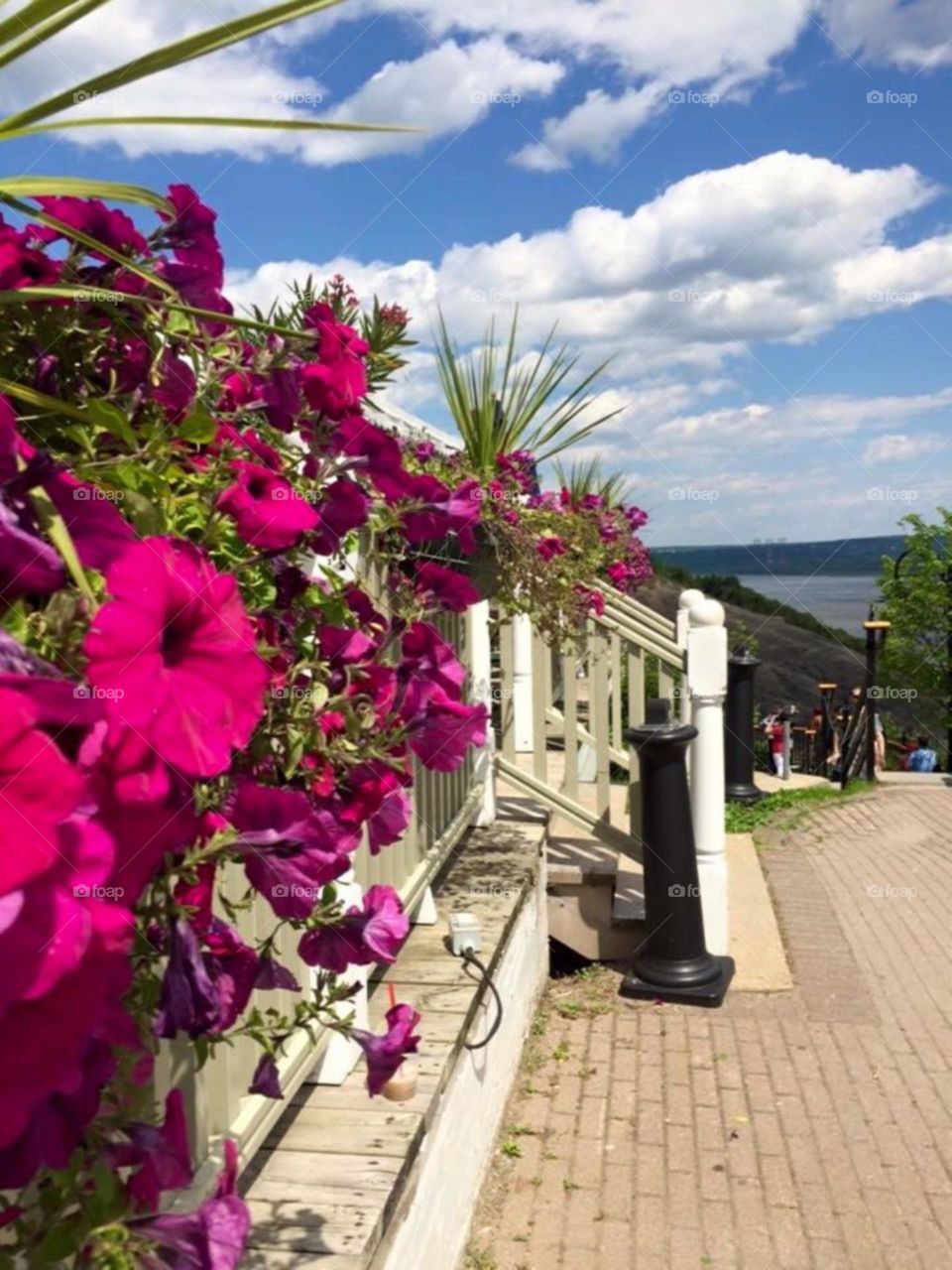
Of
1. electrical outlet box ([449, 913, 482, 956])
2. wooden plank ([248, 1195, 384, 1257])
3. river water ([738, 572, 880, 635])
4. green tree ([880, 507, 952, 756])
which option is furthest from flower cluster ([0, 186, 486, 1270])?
river water ([738, 572, 880, 635])

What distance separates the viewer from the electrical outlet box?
3.84 m

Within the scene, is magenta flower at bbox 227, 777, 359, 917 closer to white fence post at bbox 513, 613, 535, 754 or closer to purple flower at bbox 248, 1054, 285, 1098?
purple flower at bbox 248, 1054, 285, 1098

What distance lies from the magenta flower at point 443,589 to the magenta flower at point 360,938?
1.45 ft

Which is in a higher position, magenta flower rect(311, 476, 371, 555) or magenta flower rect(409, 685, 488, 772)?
magenta flower rect(311, 476, 371, 555)

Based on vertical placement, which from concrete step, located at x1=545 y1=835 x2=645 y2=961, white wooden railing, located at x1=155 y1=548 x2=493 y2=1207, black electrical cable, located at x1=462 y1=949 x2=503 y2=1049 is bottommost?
concrete step, located at x1=545 y1=835 x2=645 y2=961

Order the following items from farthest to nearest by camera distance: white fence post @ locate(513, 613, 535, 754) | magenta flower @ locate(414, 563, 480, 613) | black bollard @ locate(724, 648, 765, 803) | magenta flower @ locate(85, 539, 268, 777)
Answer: black bollard @ locate(724, 648, 765, 803) → white fence post @ locate(513, 613, 535, 754) → magenta flower @ locate(414, 563, 480, 613) → magenta flower @ locate(85, 539, 268, 777)

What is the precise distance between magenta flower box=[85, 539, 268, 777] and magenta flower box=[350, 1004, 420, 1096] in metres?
0.97

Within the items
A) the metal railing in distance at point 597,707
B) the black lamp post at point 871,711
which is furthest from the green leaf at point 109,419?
the black lamp post at point 871,711

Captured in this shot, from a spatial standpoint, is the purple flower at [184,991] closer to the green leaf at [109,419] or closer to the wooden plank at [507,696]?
the green leaf at [109,419]

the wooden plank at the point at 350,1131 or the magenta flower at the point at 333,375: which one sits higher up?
the magenta flower at the point at 333,375

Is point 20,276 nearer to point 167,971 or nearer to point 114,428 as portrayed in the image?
point 114,428

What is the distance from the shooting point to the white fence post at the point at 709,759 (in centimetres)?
539

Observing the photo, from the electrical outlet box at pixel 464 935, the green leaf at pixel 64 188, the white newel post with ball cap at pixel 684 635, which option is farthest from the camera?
the white newel post with ball cap at pixel 684 635

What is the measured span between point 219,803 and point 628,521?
8.30 meters
